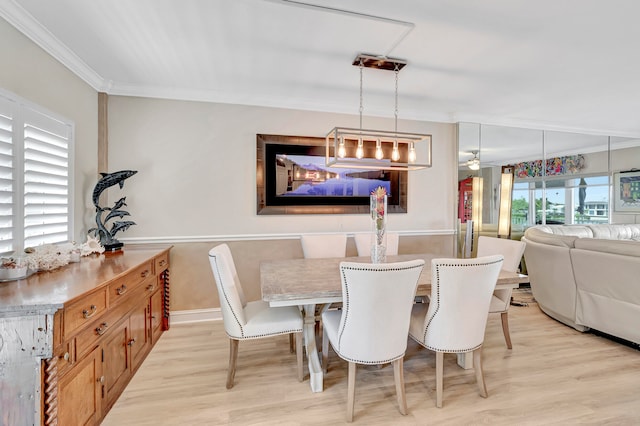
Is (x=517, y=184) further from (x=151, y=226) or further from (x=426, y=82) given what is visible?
(x=151, y=226)

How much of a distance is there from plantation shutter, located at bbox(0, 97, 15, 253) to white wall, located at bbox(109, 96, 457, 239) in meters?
1.21

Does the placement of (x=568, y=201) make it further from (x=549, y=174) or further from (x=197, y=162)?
(x=197, y=162)

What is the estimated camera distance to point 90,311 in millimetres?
1547

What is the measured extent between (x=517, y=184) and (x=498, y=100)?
1.96 m

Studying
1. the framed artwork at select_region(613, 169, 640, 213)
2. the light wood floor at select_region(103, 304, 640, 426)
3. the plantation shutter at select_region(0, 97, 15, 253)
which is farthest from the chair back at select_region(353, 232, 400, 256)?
the framed artwork at select_region(613, 169, 640, 213)

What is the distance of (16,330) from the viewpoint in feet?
4.12

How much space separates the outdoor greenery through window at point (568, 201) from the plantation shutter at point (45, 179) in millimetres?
5775

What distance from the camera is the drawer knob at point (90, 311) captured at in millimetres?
1496

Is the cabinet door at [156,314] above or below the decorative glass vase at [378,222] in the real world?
below

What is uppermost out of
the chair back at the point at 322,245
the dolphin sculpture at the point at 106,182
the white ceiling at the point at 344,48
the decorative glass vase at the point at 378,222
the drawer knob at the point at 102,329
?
the white ceiling at the point at 344,48

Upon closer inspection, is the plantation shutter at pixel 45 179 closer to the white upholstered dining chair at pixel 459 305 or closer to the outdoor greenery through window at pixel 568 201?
the white upholstered dining chair at pixel 459 305

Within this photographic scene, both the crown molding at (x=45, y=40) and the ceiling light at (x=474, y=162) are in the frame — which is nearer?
the crown molding at (x=45, y=40)

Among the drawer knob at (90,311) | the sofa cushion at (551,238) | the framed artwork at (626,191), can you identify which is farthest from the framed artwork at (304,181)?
the framed artwork at (626,191)

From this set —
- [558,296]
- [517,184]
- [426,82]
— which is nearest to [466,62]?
[426,82]
